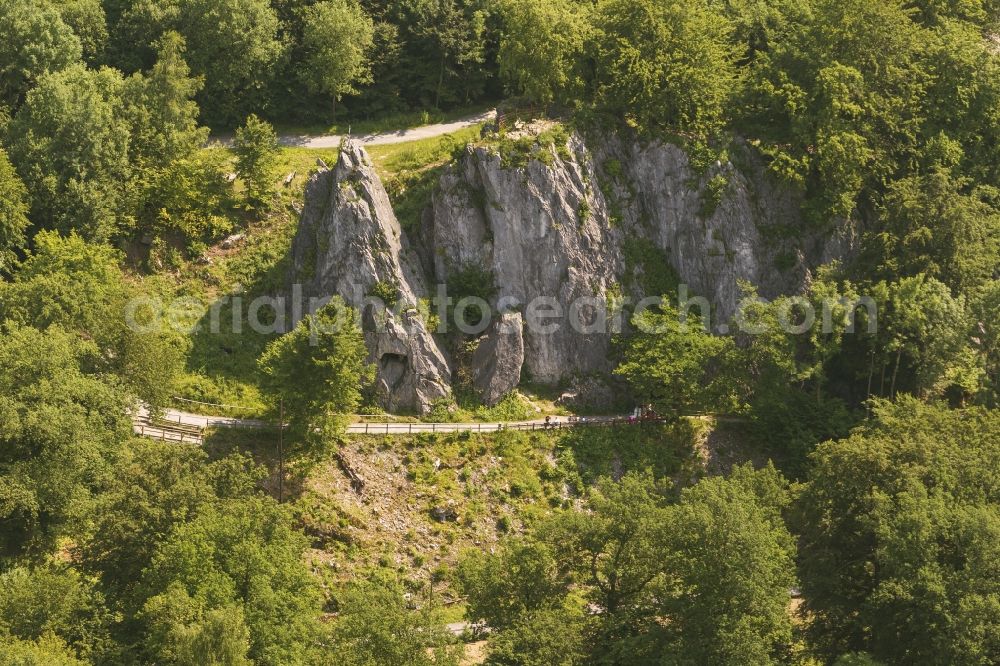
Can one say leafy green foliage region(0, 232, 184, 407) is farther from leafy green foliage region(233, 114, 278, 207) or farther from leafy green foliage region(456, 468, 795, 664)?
leafy green foliage region(456, 468, 795, 664)

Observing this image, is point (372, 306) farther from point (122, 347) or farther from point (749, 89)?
point (749, 89)

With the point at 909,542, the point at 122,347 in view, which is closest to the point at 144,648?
the point at 122,347

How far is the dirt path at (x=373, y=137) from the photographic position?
8694 centimetres

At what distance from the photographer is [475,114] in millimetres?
91625

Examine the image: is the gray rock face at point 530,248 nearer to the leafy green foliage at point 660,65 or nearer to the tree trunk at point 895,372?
the leafy green foliage at point 660,65

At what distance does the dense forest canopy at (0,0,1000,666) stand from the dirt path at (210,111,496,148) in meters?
2.26

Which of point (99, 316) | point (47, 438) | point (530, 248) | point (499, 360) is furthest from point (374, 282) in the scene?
point (47, 438)

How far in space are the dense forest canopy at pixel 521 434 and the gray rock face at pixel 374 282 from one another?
7.41ft

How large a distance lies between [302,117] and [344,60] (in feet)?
16.4

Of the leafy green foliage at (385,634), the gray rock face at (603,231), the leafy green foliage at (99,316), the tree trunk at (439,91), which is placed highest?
the tree trunk at (439,91)

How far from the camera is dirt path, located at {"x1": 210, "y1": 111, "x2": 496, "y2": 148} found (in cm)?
8694

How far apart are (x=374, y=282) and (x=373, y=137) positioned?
18.0m

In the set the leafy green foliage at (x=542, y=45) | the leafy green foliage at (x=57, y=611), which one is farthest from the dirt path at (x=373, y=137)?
the leafy green foliage at (x=57, y=611)

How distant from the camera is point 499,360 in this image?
74062mm
